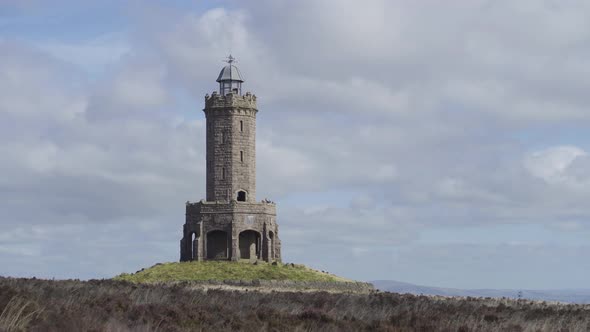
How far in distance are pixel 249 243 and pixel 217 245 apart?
231cm

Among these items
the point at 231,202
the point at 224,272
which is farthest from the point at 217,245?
the point at 224,272

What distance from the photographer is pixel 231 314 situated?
24562 millimetres

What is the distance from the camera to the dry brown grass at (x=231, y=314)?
786 inches

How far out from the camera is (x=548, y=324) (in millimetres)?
27344

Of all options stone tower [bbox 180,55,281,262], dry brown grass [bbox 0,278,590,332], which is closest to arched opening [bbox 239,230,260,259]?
stone tower [bbox 180,55,281,262]

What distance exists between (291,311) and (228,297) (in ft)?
19.2

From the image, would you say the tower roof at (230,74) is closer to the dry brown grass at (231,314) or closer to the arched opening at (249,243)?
the arched opening at (249,243)

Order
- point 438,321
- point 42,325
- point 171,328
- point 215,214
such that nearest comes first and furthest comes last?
point 42,325, point 171,328, point 438,321, point 215,214

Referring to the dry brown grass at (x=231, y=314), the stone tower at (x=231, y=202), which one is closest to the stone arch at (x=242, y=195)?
the stone tower at (x=231, y=202)

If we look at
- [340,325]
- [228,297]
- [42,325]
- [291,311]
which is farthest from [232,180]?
[42,325]

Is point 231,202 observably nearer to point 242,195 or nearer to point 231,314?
point 242,195

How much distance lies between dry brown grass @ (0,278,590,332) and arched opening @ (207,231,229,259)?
3883 cm

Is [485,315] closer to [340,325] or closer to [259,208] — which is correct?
[340,325]

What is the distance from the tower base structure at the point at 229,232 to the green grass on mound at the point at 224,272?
2.92m
